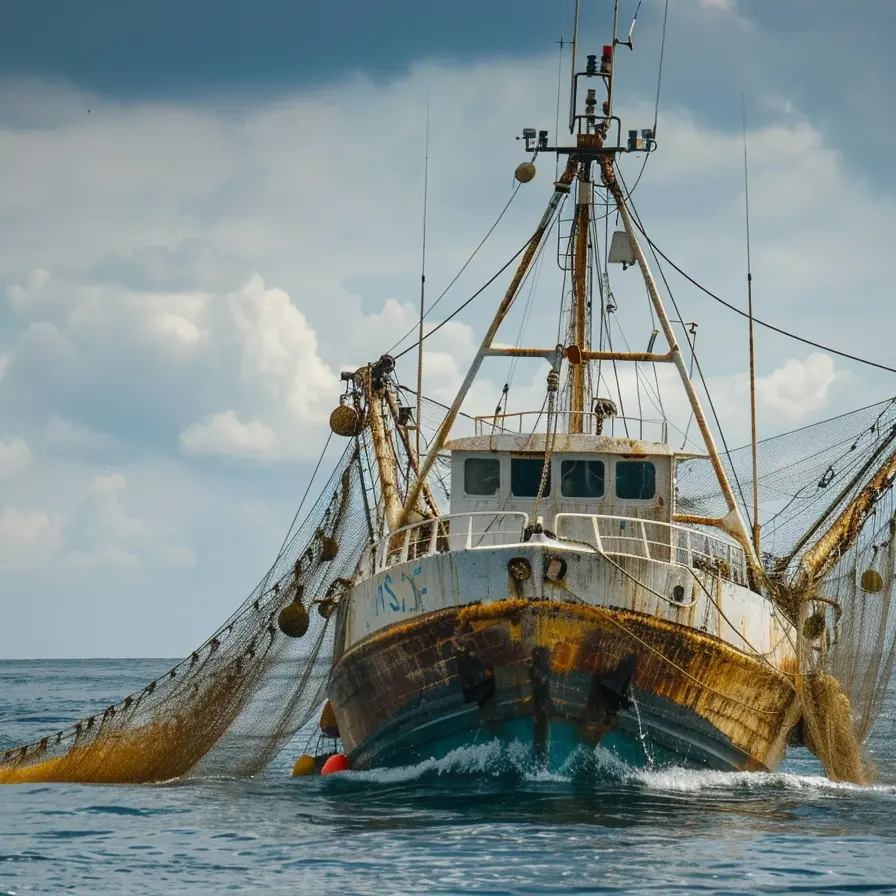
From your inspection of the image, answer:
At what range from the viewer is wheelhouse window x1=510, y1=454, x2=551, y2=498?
25688 mm

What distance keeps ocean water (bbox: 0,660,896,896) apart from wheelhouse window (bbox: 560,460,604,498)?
5047mm

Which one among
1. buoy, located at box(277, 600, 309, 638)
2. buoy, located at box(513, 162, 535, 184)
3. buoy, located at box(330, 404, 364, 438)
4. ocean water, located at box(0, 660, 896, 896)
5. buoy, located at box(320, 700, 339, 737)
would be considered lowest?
ocean water, located at box(0, 660, 896, 896)

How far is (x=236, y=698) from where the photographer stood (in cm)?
2686

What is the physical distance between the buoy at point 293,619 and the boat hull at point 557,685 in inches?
150

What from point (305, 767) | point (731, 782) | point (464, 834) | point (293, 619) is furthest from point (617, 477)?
point (464, 834)

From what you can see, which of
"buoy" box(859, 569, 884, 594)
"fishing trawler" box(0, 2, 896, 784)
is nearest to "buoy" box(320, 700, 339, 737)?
"fishing trawler" box(0, 2, 896, 784)

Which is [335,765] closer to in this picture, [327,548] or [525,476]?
[327,548]

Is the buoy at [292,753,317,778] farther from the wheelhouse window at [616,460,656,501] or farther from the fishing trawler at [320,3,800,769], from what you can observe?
the wheelhouse window at [616,460,656,501]

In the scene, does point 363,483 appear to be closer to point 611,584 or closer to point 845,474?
point 611,584

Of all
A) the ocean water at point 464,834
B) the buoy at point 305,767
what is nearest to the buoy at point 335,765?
the ocean water at point 464,834

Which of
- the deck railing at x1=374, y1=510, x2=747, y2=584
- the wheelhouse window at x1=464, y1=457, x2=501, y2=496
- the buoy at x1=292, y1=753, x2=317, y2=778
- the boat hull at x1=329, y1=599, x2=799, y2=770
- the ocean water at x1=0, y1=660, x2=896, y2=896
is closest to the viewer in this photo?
the ocean water at x1=0, y1=660, x2=896, y2=896

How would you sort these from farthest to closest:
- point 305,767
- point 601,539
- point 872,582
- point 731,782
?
1. point 872,582
2. point 305,767
3. point 601,539
4. point 731,782

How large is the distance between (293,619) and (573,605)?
7.10m

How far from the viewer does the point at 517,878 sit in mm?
15930
